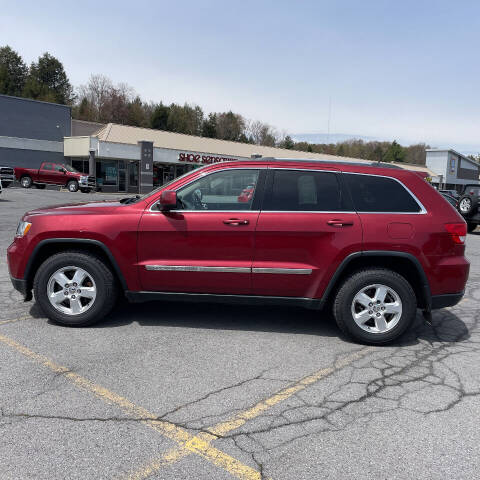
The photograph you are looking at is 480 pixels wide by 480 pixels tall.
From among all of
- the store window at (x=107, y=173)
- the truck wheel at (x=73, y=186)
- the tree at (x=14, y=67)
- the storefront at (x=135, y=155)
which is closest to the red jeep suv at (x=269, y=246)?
the truck wheel at (x=73, y=186)

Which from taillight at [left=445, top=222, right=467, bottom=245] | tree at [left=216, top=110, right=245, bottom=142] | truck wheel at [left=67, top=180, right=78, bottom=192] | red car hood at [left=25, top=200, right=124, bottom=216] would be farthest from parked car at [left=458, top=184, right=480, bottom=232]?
tree at [left=216, top=110, right=245, bottom=142]

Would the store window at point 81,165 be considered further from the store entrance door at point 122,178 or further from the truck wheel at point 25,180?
the truck wheel at point 25,180

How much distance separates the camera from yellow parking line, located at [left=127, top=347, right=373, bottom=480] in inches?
99.4

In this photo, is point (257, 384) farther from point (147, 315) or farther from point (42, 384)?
point (147, 315)

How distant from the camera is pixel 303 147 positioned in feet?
338

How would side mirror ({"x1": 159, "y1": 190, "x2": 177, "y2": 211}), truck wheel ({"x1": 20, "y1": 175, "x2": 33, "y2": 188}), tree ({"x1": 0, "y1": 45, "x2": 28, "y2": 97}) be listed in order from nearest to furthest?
side mirror ({"x1": 159, "y1": 190, "x2": 177, "y2": 211})
truck wheel ({"x1": 20, "y1": 175, "x2": 33, "y2": 188})
tree ({"x1": 0, "y1": 45, "x2": 28, "y2": 97})

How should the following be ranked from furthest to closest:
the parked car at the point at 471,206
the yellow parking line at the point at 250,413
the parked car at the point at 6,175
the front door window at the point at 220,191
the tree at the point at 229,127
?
the tree at the point at 229,127, the parked car at the point at 6,175, the parked car at the point at 471,206, the front door window at the point at 220,191, the yellow parking line at the point at 250,413

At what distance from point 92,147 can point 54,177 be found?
4.45 m

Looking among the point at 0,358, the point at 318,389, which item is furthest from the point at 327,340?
the point at 0,358

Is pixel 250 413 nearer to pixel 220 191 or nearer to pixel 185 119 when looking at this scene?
pixel 220 191

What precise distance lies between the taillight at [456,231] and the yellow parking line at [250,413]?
4.59 ft

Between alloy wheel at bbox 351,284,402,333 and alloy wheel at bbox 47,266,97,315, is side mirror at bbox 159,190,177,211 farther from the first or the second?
alloy wheel at bbox 351,284,402,333

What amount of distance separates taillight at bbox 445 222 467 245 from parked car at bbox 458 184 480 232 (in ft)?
44.3

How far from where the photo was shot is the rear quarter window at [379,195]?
4.54 meters
